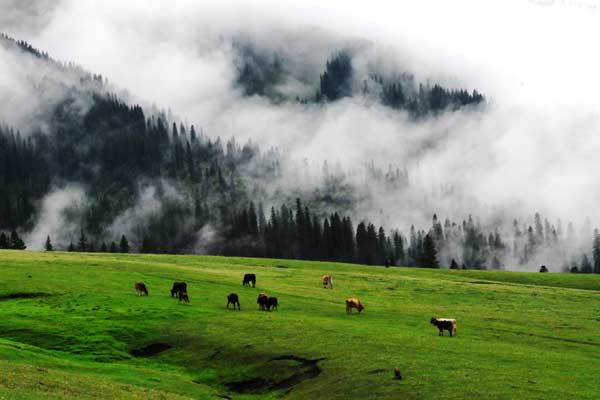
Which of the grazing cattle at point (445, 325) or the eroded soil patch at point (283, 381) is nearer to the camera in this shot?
the eroded soil patch at point (283, 381)

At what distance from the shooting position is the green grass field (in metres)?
34.9

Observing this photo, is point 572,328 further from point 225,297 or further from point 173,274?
point 173,274

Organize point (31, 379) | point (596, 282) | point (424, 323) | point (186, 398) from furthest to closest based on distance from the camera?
point (596, 282) → point (424, 323) → point (186, 398) → point (31, 379)

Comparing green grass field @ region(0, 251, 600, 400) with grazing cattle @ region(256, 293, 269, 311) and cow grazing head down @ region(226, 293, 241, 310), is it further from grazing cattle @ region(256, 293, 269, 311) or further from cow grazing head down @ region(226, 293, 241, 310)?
grazing cattle @ region(256, 293, 269, 311)

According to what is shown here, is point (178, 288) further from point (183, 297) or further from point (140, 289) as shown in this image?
point (140, 289)

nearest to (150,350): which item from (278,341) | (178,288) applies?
(278,341)

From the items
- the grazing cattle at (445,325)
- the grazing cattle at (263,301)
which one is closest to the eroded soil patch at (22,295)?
the grazing cattle at (263,301)

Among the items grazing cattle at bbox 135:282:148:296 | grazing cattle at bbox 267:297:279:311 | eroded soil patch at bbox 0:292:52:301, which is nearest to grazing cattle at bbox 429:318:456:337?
grazing cattle at bbox 267:297:279:311

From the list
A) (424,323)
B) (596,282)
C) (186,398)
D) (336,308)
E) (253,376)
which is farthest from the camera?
(596,282)

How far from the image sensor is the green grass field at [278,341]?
115 ft

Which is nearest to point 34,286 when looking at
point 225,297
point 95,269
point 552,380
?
point 95,269

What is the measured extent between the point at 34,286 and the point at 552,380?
2082 inches

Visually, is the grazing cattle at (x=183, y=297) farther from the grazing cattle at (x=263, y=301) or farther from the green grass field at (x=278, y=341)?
the grazing cattle at (x=263, y=301)

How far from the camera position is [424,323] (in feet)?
185
